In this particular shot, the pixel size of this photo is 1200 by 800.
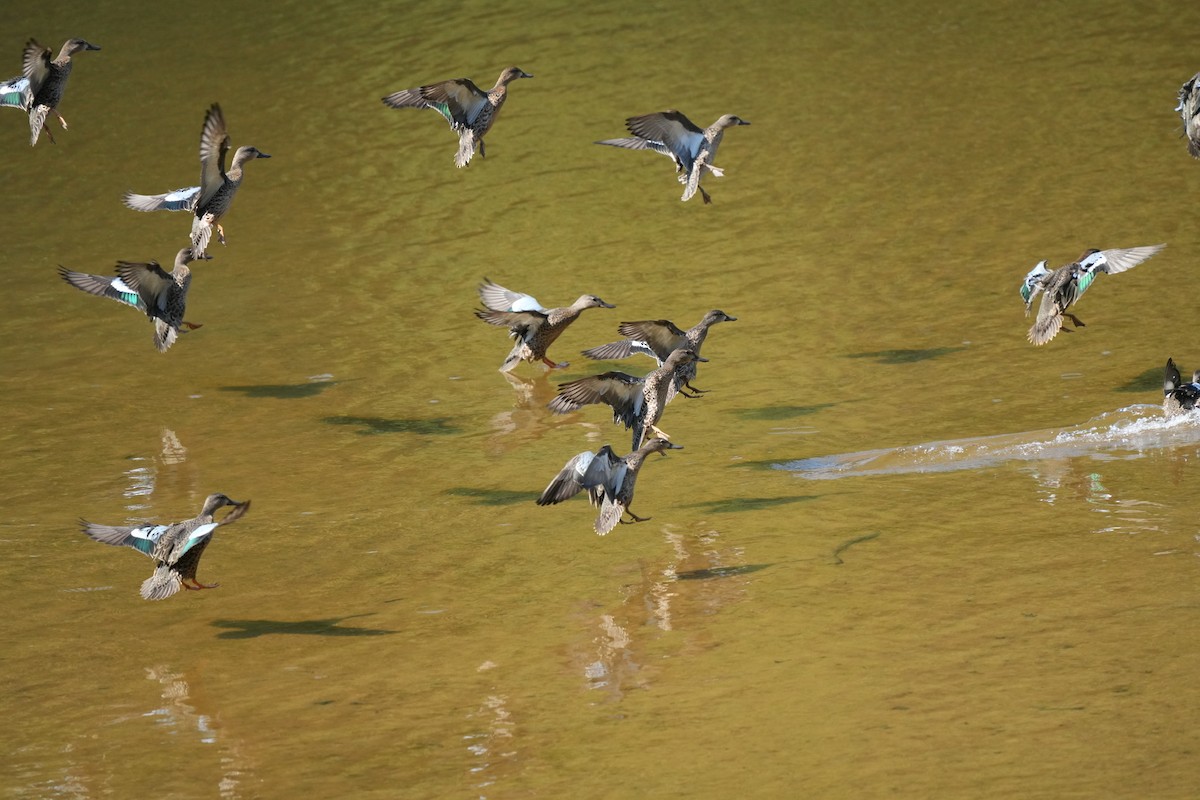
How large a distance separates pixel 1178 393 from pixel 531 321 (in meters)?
4.68

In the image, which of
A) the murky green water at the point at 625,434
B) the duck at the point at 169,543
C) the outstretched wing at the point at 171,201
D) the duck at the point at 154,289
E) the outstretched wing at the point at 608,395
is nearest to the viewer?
the murky green water at the point at 625,434

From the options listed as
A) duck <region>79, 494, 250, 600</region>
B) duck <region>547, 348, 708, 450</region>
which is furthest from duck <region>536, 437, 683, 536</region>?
duck <region>79, 494, 250, 600</region>

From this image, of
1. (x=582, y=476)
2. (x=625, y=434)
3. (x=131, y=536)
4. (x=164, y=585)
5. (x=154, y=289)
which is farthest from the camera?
(x=154, y=289)

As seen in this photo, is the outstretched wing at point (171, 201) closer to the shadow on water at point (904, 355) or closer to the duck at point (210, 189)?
the duck at point (210, 189)

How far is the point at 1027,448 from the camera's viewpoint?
9.89m

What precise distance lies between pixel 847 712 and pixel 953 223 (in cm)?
889

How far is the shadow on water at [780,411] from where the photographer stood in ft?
36.7

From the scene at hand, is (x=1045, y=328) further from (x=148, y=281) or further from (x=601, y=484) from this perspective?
(x=148, y=281)

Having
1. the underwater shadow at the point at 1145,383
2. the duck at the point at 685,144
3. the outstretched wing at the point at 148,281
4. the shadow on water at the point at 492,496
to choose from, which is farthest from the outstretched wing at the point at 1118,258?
the outstretched wing at the point at 148,281

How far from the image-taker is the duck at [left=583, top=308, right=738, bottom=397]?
34.6ft

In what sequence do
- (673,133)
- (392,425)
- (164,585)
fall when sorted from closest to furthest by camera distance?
(164,585), (392,425), (673,133)

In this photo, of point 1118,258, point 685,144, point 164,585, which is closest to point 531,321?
point 685,144

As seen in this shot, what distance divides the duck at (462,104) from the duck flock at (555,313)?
11 mm

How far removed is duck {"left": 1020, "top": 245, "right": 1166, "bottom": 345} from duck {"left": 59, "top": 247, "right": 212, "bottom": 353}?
6038 millimetres
